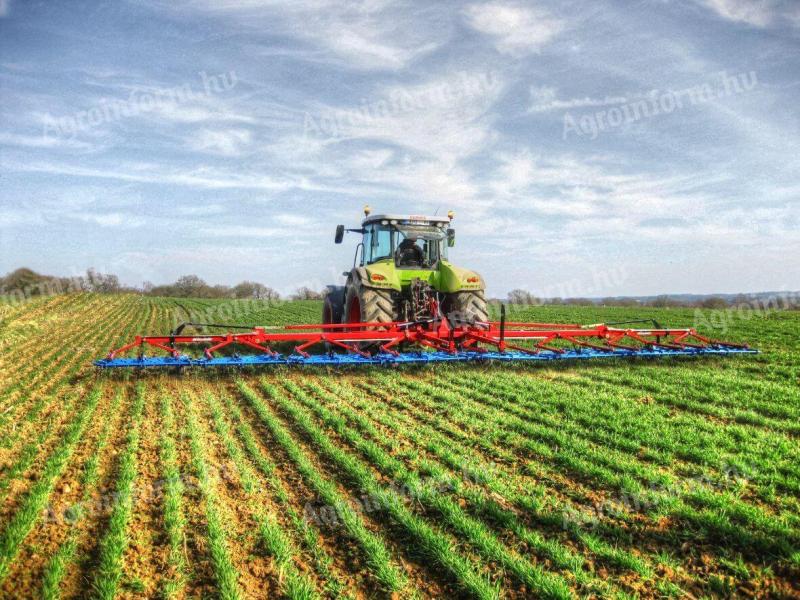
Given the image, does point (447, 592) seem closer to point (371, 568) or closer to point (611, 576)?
point (371, 568)

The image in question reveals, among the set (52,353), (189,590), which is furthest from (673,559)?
(52,353)

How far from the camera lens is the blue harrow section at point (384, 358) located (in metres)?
7.32

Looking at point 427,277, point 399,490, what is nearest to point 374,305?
point 427,277

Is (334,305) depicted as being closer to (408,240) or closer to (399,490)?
(408,240)

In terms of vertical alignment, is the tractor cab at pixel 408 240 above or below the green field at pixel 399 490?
above

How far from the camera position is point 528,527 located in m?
3.35

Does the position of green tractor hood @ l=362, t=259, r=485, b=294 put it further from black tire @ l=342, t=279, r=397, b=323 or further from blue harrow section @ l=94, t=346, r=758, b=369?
blue harrow section @ l=94, t=346, r=758, b=369

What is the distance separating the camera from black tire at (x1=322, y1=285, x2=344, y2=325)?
11.2 meters

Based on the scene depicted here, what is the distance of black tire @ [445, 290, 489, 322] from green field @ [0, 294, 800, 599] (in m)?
2.48

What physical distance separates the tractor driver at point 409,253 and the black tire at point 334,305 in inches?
65.9

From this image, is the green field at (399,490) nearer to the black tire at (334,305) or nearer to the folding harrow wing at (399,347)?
the folding harrow wing at (399,347)

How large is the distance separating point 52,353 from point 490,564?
34.9 ft

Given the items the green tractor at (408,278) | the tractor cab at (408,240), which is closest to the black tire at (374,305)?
the green tractor at (408,278)

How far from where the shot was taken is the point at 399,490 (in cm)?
388
